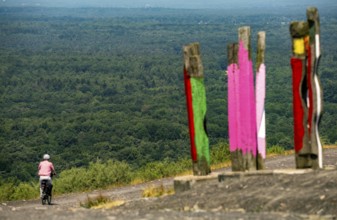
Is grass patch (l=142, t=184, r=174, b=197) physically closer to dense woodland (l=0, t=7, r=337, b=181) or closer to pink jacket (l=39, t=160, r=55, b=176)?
pink jacket (l=39, t=160, r=55, b=176)

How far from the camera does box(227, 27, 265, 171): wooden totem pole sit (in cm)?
1866

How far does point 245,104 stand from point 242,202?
2.15 meters

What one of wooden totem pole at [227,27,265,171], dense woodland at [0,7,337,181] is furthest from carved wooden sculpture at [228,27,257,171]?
dense woodland at [0,7,337,181]

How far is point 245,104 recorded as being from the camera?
18672mm

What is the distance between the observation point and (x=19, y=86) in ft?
586

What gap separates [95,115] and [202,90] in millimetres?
112910

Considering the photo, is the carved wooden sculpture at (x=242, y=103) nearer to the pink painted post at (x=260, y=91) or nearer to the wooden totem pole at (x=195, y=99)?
the pink painted post at (x=260, y=91)

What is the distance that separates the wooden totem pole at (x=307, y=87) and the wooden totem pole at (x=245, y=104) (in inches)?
26.6

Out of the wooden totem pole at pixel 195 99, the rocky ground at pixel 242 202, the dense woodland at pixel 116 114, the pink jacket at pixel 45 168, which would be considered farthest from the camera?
the dense woodland at pixel 116 114

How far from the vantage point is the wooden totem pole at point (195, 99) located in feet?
62.7

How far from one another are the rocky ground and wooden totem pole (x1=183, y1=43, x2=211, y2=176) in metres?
0.61

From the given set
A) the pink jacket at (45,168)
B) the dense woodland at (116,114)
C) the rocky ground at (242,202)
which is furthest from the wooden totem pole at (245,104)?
the dense woodland at (116,114)

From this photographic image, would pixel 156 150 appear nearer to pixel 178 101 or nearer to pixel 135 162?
pixel 135 162

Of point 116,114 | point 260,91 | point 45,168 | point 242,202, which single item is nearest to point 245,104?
point 260,91
